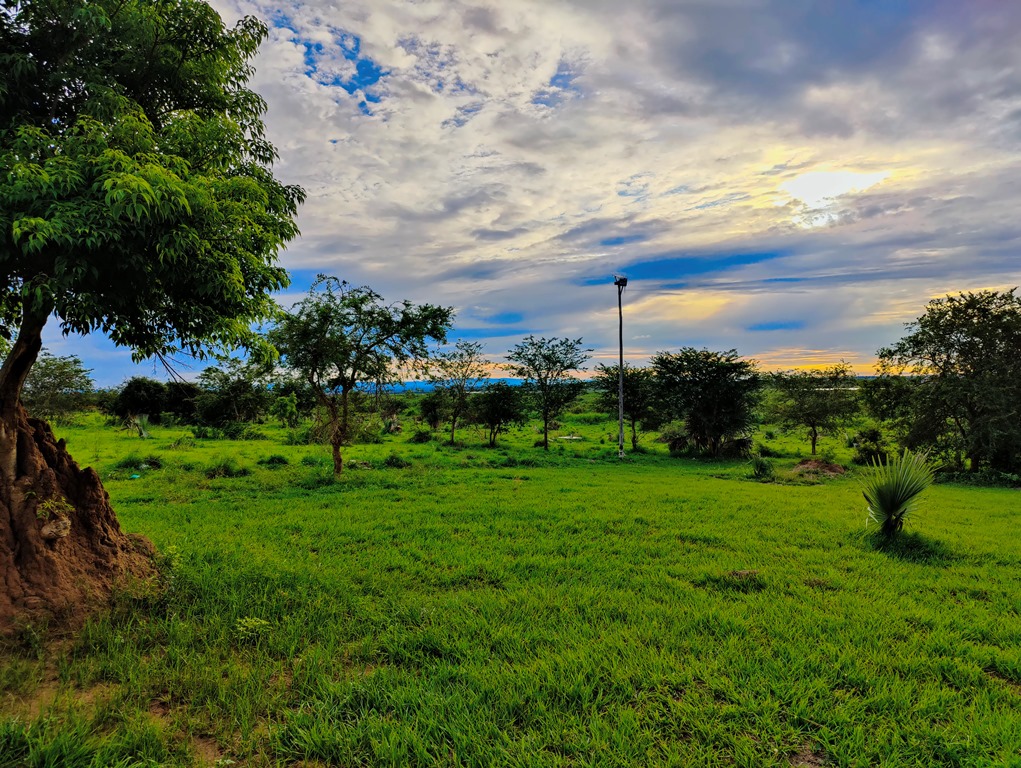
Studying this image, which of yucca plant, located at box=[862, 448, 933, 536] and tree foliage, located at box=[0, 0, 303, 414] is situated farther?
yucca plant, located at box=[862, 448, 933, 536]

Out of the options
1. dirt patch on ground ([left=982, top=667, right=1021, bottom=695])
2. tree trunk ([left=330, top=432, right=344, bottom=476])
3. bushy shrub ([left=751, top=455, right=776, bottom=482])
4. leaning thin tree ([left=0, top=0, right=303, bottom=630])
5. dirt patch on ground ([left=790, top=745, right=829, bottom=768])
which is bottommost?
bushy shrub ([left=751, top=455, right=776, bottom=482])

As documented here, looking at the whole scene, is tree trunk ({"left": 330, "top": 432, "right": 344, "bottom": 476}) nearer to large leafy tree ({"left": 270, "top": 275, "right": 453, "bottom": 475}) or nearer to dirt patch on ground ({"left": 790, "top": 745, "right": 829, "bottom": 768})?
large leafy tree ({"left": 270, "top": 275, "right": 453, "bottom": 475})

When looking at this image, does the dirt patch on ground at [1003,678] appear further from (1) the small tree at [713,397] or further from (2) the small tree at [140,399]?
(2) the small tree at [140,399]

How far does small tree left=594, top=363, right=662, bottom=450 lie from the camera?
30344 mm

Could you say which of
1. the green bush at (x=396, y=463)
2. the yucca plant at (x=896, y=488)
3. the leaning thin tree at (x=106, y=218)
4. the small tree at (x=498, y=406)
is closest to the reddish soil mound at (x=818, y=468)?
the yucca plant at (x=896, y=488)

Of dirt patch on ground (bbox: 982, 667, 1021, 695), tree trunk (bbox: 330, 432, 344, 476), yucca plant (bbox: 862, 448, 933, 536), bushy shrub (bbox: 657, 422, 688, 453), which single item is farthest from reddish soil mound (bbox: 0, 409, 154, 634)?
bushy shrub (bbox: 657, 422, 688, 453)

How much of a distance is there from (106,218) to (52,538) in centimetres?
364

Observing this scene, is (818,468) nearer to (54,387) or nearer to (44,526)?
(44,526)

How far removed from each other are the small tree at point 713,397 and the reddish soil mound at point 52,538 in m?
27.3

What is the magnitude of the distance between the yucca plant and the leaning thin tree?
10814 millimetres

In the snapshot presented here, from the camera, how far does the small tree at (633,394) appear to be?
99.6 ft

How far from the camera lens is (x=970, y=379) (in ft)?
68.3

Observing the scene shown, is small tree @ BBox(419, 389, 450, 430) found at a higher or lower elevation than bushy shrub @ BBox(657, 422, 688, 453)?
higher

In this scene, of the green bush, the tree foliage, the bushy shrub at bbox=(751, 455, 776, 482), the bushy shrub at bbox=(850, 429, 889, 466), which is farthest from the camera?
the bushy shrub at bbox=(850, 429, 889, 466)
